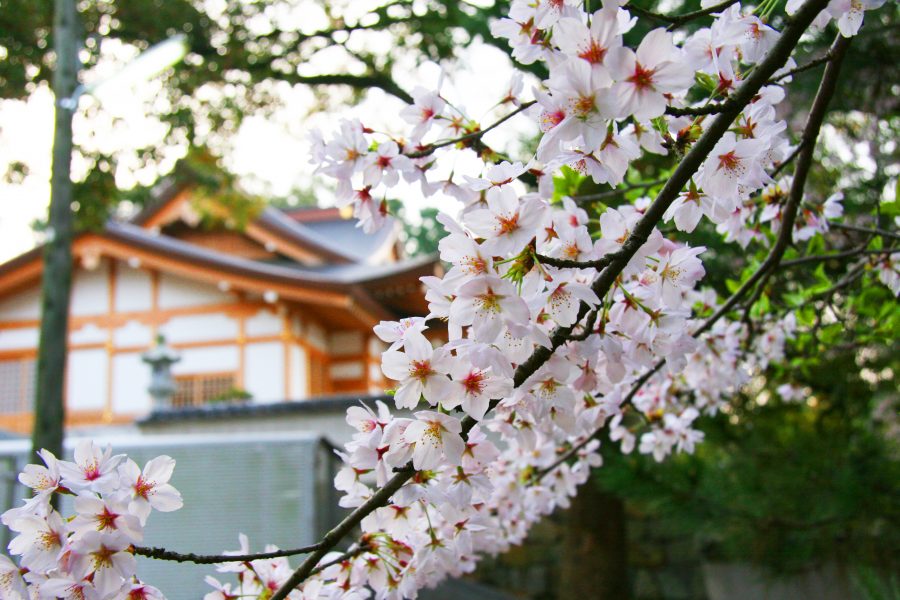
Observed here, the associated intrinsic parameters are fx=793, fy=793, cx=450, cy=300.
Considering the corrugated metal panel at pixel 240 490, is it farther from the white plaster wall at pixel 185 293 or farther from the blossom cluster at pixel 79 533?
the white plaster wall at pixel 185 293

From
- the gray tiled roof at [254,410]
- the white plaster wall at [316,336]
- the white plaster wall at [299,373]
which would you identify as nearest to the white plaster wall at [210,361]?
the white plaster wall at [299,373]

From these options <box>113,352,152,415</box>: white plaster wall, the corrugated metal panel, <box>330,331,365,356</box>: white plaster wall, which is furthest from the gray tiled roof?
<box>330,331,365,356</box>: white plaster wall

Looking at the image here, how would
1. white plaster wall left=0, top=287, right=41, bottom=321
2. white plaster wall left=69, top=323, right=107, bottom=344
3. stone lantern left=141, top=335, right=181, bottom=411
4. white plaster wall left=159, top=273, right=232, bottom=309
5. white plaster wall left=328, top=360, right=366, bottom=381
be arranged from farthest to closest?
white plaster wall left=328, top=360, right=366, bottom=381
white plaster wall left=0, top=287, right=41, bottom=321
white plaster wall left=69, top=323, right=107, bottom=344
white plaster wall left=159, top=273, right=232, bottom=309
stone lantern left=141, top=335, right=181, bottom=411

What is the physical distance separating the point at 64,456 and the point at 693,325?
12.4 ft

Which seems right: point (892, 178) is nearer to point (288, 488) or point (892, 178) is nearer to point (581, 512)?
point (581, 512)

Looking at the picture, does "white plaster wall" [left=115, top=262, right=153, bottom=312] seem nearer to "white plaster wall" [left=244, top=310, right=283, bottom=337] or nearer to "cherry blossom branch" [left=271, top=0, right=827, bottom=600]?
"white plaster wall" [left=244, top=310, right=283, bottom=337]

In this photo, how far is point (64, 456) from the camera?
4.32 m

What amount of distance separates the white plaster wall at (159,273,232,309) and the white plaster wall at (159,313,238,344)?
201 mm

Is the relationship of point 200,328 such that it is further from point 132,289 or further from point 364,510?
point 364,510

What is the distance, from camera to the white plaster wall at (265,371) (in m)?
10.2

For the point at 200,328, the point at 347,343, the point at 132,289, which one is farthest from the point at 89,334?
the point at 347,343

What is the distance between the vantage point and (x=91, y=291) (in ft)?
36.7

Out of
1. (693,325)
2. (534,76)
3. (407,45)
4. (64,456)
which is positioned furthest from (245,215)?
(693,325)

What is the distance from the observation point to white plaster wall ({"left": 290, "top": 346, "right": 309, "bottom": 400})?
410 inches
